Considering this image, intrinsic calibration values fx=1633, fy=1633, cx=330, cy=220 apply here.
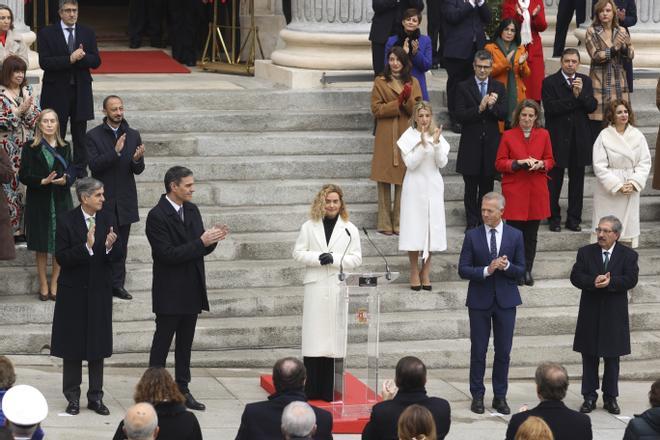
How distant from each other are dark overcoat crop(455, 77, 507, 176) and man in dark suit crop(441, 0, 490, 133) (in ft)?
3.34

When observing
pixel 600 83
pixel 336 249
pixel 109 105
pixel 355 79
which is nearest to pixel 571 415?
pixel 336 249

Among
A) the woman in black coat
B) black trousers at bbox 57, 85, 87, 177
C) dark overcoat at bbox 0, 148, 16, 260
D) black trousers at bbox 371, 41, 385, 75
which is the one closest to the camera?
the woman in black coat

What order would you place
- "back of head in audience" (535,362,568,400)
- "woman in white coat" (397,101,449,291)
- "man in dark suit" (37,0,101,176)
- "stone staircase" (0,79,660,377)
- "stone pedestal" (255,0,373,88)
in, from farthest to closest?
"stone pedestal" (255,0,373,88), "man in dark suit" (37,0,101,176), "woman in white coat" (397,101,449,291), "stone staircase" (0,79,660,377), "back of head in audience" (535,362,568,400)

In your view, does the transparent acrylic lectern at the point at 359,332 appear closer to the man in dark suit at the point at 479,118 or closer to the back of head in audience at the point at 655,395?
the back of head in audience at the point at 655,395

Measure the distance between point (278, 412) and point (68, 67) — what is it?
7.02 m

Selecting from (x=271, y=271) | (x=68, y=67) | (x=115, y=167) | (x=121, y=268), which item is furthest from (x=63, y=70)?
(x=271, y=271)

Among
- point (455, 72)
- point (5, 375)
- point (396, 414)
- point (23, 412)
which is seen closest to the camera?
point (23, 412)

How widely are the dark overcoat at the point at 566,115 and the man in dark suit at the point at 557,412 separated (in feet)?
22.1

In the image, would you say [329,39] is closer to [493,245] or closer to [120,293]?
[120,293]

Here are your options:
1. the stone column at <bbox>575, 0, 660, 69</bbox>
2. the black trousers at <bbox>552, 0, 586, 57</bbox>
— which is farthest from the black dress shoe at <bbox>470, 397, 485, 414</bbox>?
the black trousers at <bbox>552, 0, 586, 57</bbox>

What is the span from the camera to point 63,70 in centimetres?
1602

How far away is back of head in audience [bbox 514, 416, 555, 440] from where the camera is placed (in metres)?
8.85

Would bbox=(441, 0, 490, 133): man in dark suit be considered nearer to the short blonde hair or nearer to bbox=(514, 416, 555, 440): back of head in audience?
the short blonde hair

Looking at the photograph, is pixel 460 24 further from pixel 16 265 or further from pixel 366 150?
pixel 16 265
